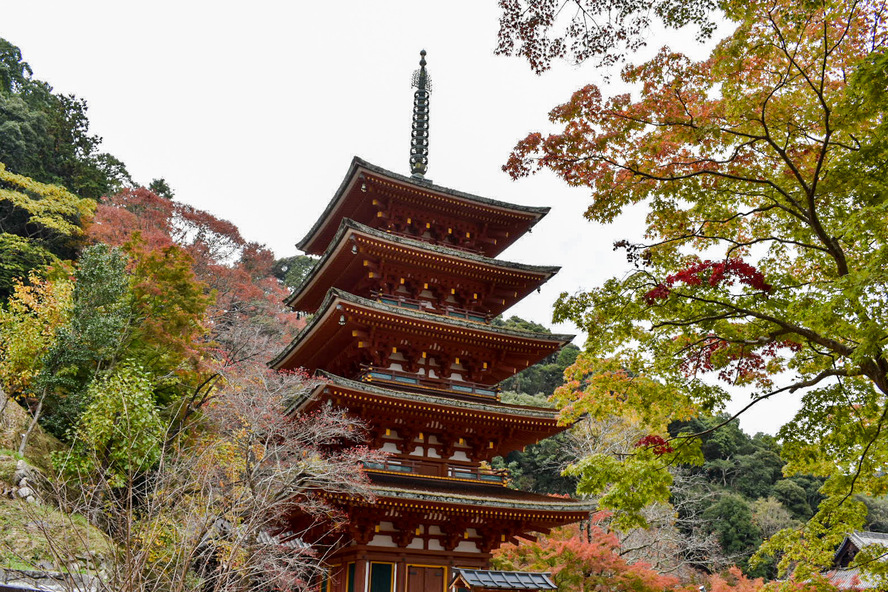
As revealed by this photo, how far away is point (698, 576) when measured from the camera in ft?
105

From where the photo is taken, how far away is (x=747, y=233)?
893 cm

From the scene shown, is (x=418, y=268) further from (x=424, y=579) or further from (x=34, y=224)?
(x=34, y=224)

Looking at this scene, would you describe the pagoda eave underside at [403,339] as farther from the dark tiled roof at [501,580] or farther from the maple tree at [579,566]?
the maple tree at [579,566]

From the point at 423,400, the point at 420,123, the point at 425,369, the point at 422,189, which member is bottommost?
the point at 423,400

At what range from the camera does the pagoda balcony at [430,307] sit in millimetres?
16469

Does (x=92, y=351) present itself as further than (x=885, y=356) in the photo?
Yes

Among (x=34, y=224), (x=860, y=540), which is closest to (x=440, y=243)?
(x=860, y=540)

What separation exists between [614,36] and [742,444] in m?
43.6

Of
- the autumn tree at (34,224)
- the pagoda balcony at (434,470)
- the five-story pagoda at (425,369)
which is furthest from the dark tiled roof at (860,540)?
the autumn tree at (34,224)

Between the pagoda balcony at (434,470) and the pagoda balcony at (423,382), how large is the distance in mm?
1760

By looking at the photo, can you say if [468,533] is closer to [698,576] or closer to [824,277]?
[824,277]

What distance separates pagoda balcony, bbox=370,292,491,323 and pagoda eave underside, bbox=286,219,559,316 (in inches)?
19.6

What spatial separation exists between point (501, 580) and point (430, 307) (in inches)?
268

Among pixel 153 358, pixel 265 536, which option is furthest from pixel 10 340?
pixel 265 536
